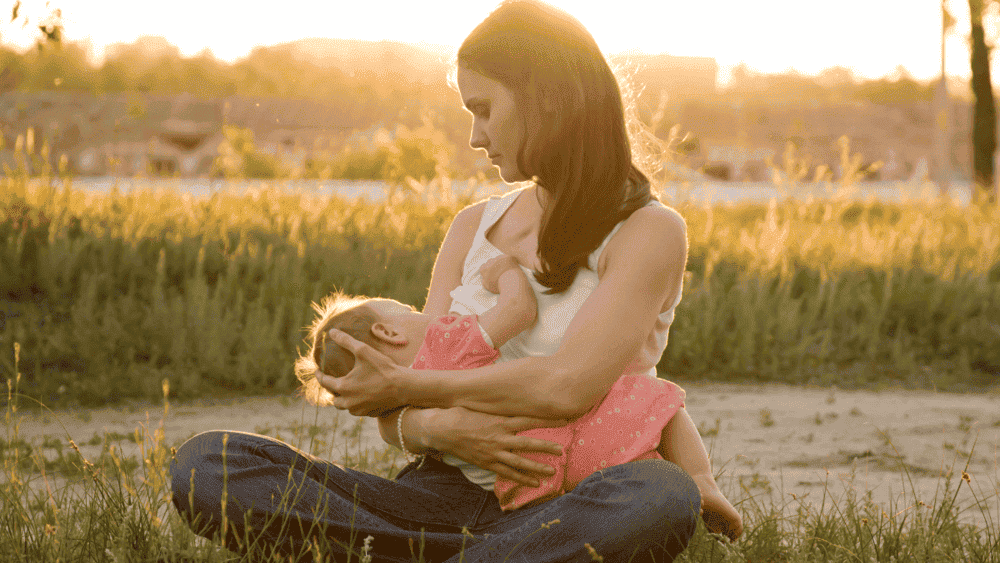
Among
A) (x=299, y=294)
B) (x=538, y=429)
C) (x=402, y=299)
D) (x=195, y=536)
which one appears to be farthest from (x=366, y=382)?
(x=299, y=294)

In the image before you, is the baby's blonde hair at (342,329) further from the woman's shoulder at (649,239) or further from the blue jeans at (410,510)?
the woman's shoulder at (649,239)

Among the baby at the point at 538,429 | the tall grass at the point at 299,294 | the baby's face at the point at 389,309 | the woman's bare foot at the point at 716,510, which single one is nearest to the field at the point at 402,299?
the tall grass at the point at 299,294

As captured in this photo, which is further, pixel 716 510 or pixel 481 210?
pixel 481 210

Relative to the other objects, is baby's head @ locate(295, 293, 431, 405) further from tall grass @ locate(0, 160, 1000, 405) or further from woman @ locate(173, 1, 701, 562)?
tall grass @ locate(0, 160, 1000, 405)

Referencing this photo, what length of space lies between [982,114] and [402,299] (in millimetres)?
10561

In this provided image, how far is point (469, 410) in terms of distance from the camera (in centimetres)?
205

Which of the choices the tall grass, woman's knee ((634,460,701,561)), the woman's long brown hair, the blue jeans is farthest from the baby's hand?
A: the tall grass

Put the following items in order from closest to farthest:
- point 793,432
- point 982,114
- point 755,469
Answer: point 755,469 → point 793,432 → point 982,114

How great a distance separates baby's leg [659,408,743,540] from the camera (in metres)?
2.14

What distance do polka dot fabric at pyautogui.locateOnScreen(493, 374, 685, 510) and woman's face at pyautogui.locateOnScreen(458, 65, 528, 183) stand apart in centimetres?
62

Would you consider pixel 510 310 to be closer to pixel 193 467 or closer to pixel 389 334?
pixel 389 334

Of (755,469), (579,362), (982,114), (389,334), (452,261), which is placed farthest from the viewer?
(982,114)

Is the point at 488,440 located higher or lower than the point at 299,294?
higher

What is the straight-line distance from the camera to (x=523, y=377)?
1.99 metres
